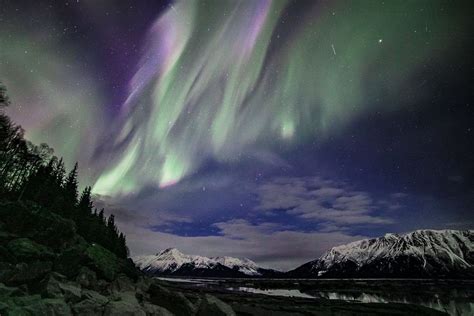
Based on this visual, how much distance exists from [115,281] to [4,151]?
3683 centimetres

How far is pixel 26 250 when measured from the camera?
28.3 m

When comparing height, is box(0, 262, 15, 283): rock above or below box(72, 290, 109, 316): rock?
above

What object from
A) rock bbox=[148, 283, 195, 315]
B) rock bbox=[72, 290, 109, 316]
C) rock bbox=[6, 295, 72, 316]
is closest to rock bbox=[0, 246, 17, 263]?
rock bbox=[72, 290, 109, 316]

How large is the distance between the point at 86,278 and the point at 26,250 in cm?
739

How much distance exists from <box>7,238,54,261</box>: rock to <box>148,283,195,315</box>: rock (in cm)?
1515

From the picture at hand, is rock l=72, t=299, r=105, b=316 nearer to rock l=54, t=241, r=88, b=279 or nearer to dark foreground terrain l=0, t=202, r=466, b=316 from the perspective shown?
dark foreground terrain l=0, t=202, r=466, b=316

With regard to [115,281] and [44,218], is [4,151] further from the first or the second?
[115,281]

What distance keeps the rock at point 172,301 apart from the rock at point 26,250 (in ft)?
49.7

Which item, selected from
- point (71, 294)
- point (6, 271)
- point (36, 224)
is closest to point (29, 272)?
point (6, 271)

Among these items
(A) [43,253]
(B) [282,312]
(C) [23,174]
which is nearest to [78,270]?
(A) [43,253]

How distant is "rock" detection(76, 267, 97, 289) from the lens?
105 feet

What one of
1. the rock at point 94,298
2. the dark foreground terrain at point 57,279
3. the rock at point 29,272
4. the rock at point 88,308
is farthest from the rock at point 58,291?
the rock at point 29,272

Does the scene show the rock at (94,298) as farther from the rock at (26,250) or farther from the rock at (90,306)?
the rock at (26,250)

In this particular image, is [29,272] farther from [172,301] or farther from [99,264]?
[172,301]
